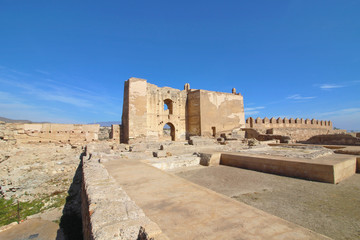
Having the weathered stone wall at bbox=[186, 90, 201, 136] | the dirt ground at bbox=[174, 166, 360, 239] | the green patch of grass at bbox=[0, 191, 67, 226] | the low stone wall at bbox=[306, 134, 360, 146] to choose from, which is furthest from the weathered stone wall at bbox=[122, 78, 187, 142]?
the low stone wall at bbox=[306, 134, 360, 146]

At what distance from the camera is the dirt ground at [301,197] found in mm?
2271

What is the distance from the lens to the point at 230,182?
13.8 ft

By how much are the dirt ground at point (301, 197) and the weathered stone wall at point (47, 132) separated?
1072cm

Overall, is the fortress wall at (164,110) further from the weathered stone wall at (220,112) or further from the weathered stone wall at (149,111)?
the weathered stone wall at (220,112)

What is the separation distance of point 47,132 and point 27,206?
7374 mm

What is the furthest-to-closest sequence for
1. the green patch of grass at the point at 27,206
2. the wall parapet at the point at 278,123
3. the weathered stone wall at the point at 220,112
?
the wall parapet at the point at 278,123 < the weathered stone wall at the point at 220,112 < the green patch of grass at the point at 27,206

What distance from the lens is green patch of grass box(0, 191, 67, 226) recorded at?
4938mm

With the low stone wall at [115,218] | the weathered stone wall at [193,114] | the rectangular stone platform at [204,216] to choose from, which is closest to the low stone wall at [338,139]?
the weathered stone wall at [193,114]

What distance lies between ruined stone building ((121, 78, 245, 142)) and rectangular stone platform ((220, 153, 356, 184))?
11.7m

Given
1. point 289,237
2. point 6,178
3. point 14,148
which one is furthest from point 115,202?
point 14,148

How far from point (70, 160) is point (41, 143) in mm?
3556

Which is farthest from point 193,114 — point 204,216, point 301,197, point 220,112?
point 204,216

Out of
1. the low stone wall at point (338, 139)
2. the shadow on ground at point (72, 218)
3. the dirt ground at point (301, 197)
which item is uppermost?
the low stone wall at point (338, 139)

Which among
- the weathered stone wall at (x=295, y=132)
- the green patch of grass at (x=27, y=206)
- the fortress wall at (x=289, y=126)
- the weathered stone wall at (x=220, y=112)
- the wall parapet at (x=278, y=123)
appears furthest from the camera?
the wall parapet at (x=278, y=123)
